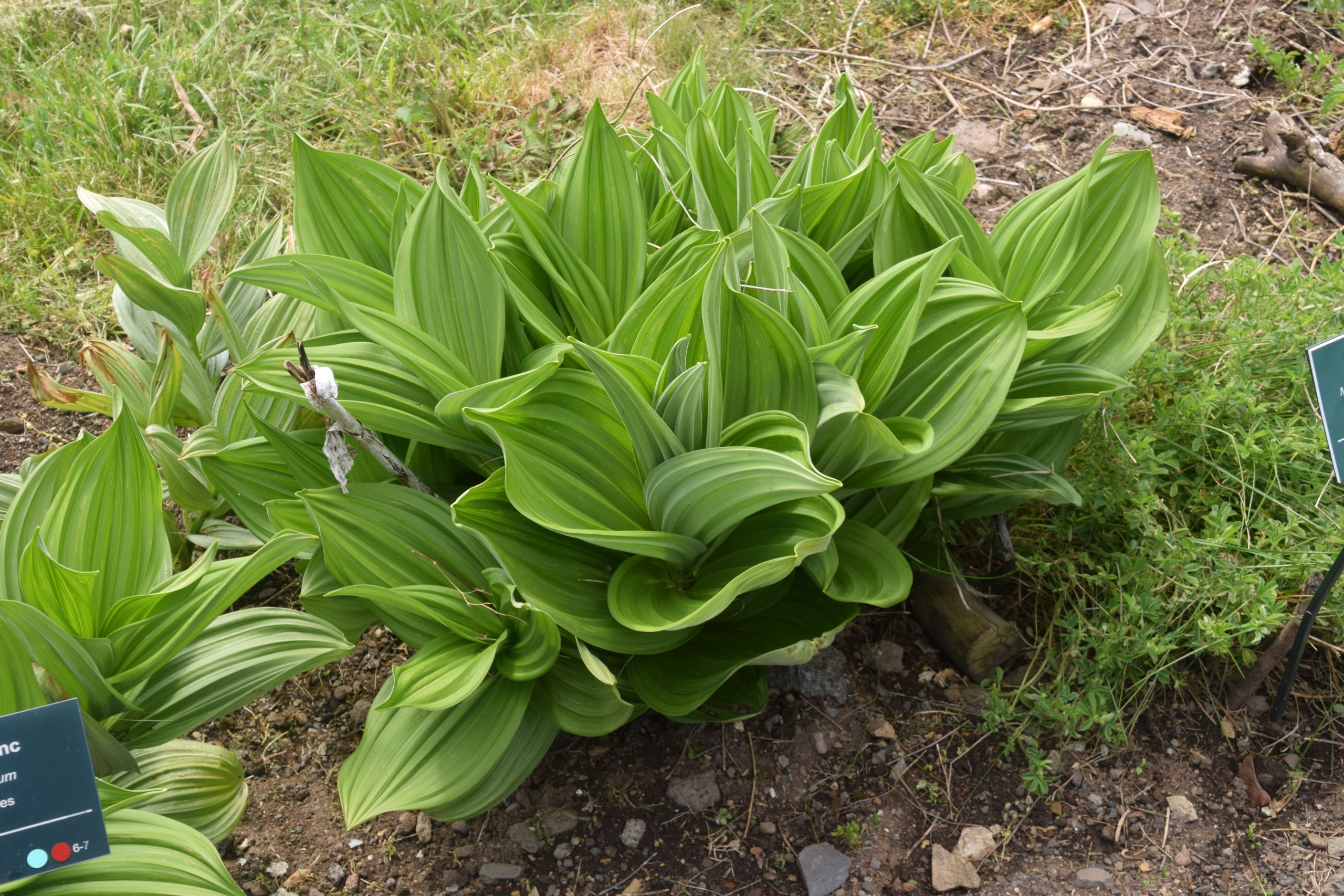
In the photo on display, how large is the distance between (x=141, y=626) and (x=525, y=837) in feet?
2.70

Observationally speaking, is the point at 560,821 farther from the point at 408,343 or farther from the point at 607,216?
the point at 607,216

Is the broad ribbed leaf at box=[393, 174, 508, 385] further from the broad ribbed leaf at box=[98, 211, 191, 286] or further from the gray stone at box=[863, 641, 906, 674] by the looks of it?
the gray stone at box=[863, 641, 906, 674]

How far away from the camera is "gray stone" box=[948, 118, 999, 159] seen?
3562 mm

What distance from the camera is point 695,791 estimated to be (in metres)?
2.01

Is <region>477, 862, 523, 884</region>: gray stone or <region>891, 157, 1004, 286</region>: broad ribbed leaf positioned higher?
<region>891, 157, 1004, 286</region>: broad ribbed leaf

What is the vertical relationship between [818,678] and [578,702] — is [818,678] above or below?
below

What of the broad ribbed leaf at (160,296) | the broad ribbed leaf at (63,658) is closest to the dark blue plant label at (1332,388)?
the broad ribbed leaf at (63,658)

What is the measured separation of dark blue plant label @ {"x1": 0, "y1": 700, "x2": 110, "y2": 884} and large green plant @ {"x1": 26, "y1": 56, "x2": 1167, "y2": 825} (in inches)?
16.6

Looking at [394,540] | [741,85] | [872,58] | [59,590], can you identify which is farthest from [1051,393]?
[872,58]

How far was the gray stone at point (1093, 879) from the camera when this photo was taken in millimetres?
1895

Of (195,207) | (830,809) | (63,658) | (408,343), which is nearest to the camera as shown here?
(63,658)

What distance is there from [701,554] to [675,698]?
274 millimetres

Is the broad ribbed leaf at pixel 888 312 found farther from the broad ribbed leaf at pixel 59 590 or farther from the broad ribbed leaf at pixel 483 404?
the broad ribbed leaf at pixel 59 590

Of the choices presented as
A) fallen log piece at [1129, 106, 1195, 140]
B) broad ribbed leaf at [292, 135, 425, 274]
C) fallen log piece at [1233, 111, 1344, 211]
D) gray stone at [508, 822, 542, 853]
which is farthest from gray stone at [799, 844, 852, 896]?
fallen log piece at [1129, 106, 1195, 140]
